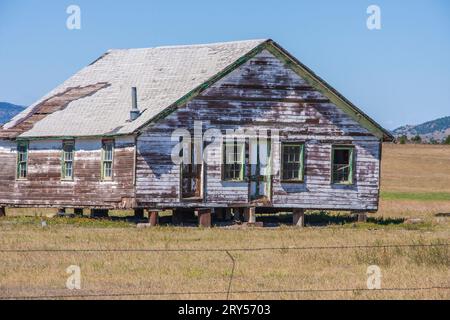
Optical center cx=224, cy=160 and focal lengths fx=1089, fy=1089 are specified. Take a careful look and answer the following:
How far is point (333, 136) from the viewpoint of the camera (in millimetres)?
33469

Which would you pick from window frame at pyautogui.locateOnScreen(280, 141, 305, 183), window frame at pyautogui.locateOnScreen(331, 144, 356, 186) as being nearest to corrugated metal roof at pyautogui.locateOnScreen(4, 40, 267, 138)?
window frame at pyautogui.locateOnScreen(280, 141, 305, 183)

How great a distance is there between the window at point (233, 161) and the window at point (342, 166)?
3.09 meters

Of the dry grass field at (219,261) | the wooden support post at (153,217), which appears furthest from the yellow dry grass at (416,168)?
the dry grass field at (219,261)

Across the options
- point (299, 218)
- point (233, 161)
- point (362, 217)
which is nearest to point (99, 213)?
point (233, 161)

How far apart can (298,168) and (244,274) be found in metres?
14.3

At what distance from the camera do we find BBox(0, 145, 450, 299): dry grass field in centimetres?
1688

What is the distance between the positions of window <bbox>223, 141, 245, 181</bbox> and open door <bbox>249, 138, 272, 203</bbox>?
314 millimetres

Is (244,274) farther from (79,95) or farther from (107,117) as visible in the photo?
(79,95)

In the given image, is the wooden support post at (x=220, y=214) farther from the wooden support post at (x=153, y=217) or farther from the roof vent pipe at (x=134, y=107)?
A: the roof vent pipe at (x=134, y=107)

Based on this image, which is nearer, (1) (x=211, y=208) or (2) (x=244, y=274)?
(2) (x=244, y=274)

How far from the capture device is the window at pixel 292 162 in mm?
33156

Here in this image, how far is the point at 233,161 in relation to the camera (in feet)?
107

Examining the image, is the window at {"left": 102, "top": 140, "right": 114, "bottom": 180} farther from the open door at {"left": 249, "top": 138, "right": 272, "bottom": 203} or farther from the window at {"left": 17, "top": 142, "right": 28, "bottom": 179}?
the open door at {"left": 249, "top": 138, "right": 272, "bottom": 203}
